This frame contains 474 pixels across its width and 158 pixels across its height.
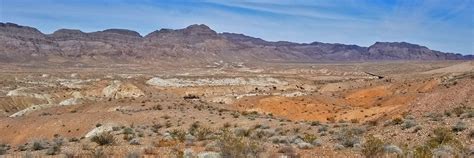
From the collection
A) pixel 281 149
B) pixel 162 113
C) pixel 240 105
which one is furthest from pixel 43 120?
pixel 281 149

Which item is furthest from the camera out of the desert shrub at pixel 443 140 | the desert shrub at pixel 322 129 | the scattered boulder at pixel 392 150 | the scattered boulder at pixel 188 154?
the desert shrub at pixel 322 129

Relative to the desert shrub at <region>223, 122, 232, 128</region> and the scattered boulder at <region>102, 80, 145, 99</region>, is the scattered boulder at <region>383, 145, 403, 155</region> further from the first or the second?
the scattered boulder at <region>102, 80, 145, 99</region>

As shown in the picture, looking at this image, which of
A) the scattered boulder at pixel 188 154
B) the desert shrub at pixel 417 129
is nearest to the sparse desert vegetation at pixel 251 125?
A: the desert shrub at pixel 417 129

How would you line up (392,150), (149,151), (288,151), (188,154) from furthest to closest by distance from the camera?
1. (149,151)
2. (288,151)
3. (188,154)
4. (392,150)

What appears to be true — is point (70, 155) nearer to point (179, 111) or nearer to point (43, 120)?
point (179, 111)

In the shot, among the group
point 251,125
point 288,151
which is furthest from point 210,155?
point 251,125

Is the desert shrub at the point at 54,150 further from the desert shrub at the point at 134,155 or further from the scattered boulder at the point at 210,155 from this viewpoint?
the scattered boulder at the point at 210,155

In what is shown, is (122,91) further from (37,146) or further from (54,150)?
(54,150)

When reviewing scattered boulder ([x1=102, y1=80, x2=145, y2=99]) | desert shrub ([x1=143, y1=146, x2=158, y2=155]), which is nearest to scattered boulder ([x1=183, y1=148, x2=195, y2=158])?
desert shrub ([x1=143, y1=146, x2=158, y2=155])

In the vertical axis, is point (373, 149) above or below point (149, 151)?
above

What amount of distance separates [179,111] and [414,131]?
1968 centimetres

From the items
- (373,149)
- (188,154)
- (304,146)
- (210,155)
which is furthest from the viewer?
(304,146)

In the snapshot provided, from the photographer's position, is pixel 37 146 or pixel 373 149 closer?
pixel 373 149

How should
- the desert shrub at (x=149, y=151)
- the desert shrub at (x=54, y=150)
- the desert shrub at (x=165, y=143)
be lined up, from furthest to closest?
the desert shrub at (x=165, y=143), the desert shrub at (x=54, y=150), the desert shrub at (x=149, y=151)
